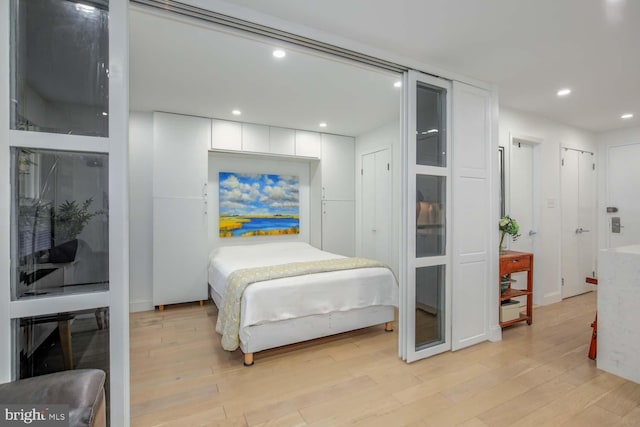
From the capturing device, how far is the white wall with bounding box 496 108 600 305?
379 cm

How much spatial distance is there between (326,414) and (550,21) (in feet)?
9.59

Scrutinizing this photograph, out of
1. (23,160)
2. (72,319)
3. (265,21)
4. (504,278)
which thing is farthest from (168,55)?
(504,278)

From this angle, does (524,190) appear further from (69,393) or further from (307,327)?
(69,393)

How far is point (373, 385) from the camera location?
2.16 meters

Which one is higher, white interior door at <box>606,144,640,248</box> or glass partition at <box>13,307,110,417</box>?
white interior door at <box>606,144,640,248</box>

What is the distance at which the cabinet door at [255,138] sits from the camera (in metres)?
4.22

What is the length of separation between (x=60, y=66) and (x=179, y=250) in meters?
2.76

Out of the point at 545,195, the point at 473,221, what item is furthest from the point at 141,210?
the point at 545,195

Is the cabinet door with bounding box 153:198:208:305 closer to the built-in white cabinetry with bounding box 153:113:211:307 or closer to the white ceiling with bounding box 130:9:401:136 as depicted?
the built-in white cabinetry with bounding box 153:113:211:307

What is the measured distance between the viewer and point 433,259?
257 centimetres

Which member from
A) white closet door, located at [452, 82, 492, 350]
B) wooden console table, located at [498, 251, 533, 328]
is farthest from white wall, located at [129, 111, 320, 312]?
wooden console table, located at [498, 251, 533, 328]

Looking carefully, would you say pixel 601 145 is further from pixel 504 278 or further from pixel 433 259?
pixel 433 259

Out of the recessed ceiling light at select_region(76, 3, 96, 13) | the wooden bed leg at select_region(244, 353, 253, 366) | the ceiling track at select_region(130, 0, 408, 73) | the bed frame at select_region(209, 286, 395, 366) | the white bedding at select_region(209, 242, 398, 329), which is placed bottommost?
the wooden bed leg at select_region(244, 353, 253, 366)

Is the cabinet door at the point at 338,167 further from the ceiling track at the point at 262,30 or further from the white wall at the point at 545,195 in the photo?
the ceiling track at the point at 262,30
